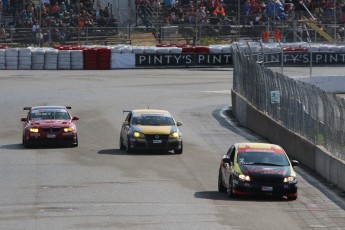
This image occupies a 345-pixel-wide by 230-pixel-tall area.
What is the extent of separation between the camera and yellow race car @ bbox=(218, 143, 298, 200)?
→ 79.2ft

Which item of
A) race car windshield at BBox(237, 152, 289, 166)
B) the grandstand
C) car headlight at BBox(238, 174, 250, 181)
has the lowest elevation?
car headlight at BBox(238, 174, 250, 181)

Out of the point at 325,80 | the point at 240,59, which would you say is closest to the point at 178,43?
the point at 325,80

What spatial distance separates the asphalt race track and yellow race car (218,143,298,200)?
0.91ft

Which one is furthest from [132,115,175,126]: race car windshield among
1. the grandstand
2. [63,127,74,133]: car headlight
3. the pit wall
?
the grandstand

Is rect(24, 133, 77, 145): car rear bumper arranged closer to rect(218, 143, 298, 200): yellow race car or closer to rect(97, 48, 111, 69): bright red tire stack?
rect(218, 143, 298, 200): yellow race car

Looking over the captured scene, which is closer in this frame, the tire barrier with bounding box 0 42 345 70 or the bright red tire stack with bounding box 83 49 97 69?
the tire barrier with bounding box 0 42 345 70

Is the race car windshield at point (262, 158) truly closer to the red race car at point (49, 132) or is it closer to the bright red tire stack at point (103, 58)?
the red race car at point (49, 132)

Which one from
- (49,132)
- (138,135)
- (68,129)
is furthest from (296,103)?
(49,132)

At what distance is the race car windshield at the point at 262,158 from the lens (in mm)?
24797

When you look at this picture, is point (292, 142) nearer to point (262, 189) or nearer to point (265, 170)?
point (265, 170)

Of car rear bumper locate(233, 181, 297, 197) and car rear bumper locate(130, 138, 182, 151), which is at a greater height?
car rear bumper locate(233, 181, 297, 197)

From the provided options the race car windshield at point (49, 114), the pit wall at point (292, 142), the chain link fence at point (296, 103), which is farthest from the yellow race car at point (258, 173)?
the race car windshield at point (49, 114)

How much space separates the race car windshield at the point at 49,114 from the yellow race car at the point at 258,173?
11.2 m

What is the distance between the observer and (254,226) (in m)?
20.4
